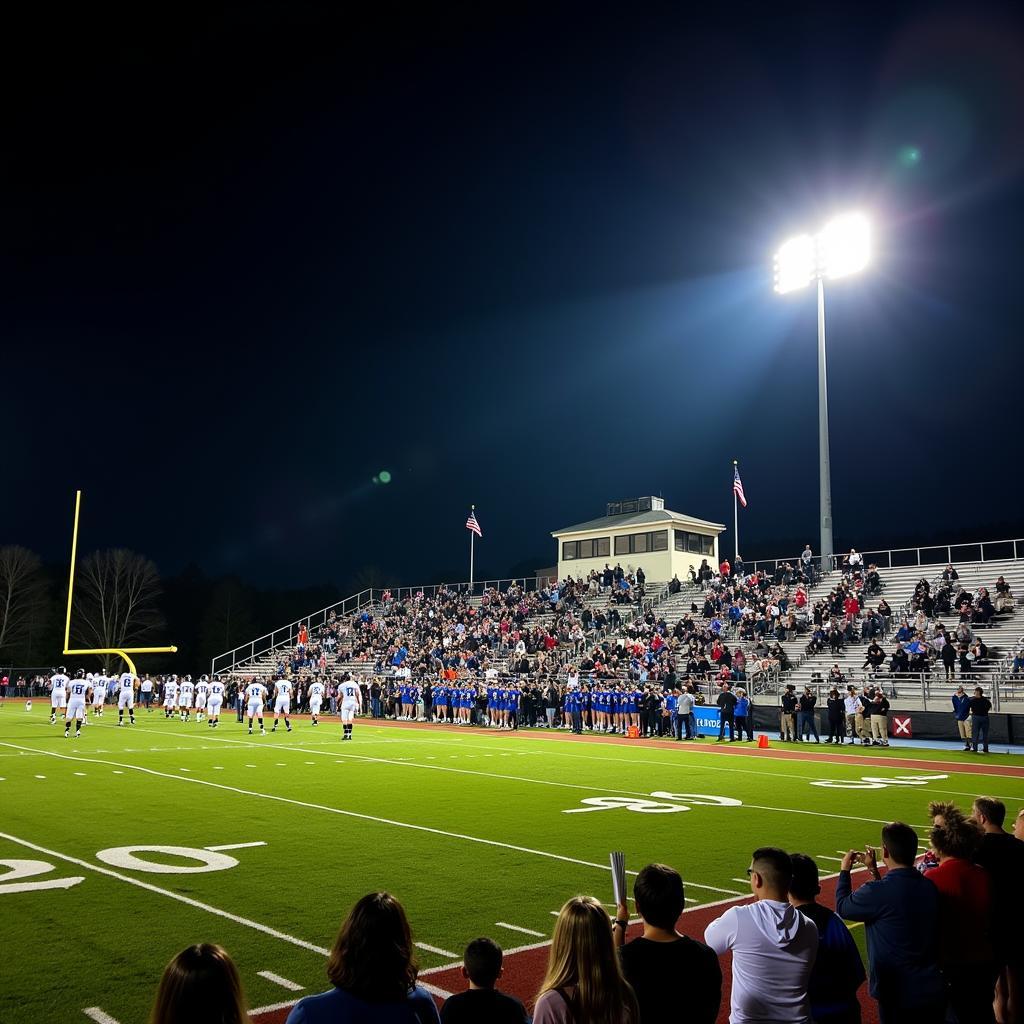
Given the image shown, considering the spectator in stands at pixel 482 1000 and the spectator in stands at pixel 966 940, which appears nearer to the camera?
the spectator in stands at pixel 482 1000

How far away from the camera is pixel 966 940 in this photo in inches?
189

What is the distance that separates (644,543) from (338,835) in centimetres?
3618

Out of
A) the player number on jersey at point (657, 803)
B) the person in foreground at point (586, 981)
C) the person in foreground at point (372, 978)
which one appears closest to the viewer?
the person in foreground at point (372, 978)

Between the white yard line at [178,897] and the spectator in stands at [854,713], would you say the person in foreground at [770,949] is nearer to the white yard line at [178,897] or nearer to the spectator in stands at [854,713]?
the white yard line at [178,897]

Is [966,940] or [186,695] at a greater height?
[186,695]

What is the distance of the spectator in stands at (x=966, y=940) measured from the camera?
476 cm

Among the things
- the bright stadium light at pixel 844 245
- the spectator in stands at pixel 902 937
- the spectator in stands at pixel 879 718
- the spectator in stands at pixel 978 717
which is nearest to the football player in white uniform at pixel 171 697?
the spectator in stands at pixel 879 718

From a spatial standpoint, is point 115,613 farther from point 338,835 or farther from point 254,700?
point 338,835

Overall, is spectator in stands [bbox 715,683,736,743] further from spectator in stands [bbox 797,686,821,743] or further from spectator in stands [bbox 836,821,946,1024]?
spectator in stands [bbox 836,821,946,1024]

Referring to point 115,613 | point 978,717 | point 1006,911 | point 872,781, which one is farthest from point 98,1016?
→ point 115,613

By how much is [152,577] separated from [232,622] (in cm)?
912

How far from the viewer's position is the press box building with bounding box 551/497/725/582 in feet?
149

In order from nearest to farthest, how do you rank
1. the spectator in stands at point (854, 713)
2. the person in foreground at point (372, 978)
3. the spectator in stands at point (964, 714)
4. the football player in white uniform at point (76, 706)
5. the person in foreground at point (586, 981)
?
1. the person in foreground at point (372, 978)
2. the person in foreground at point (586, 981)
3. the spectator in stands at point (964, 714)
4. the spectator in stands at point (854, 713)
5. the football player in white uniform at point (76, 706)

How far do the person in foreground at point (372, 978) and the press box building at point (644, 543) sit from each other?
139 feet
